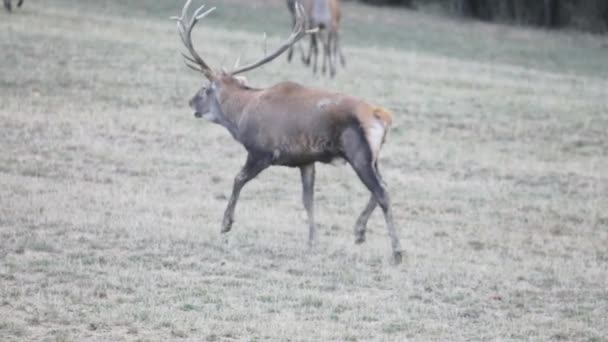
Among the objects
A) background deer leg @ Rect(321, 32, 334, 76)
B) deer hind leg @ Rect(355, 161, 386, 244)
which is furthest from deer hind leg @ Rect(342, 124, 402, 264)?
background deer leg @ Rect(321, 32, 334, 76)

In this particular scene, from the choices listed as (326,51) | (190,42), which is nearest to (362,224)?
(190,42)

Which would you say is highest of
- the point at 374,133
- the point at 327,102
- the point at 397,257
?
the point at 327,102

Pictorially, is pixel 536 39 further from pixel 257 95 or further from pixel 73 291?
pixel 73 291

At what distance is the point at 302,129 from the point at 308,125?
0.24 ft

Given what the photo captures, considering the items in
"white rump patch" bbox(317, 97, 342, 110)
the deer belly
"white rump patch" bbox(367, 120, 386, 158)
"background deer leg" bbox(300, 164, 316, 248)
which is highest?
"white rump patch" bbox(317, 97, 342, 110)

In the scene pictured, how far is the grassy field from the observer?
8.79 metres

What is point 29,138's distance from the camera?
15461 millimetres

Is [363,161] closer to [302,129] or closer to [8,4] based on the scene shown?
[302,129]

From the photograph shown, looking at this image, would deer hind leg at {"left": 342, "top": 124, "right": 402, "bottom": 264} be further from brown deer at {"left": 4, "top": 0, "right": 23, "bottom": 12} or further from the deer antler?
brown deer at {"left": 4, "top": 0, "right": 23, "bottom": 12}

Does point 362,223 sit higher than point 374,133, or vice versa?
point 374,133

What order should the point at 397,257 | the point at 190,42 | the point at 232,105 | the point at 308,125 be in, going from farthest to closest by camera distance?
1. the point at 190,42
2. the point at 232,105
3. the point at 308,125
4. the point at 397,257

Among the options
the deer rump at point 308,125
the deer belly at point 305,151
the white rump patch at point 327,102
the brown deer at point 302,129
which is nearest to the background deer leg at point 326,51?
the brown deer at point 302,129

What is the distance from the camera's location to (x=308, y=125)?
1077cm

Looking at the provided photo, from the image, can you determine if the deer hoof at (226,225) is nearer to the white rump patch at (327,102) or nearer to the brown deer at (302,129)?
the brown deer at (302,129)
